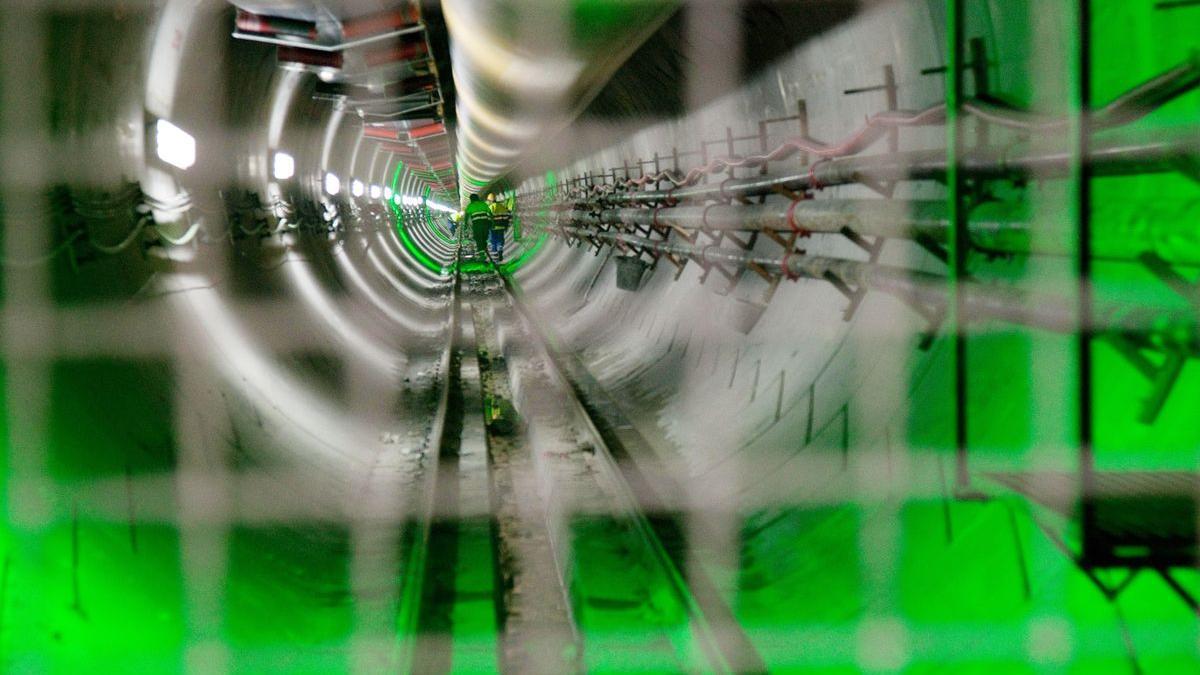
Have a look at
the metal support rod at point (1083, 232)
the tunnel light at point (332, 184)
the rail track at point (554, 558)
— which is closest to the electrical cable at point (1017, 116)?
the metal support rod at point (1083, 232)

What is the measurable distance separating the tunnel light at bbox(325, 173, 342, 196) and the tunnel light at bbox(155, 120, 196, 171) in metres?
5.81

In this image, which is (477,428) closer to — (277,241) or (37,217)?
(277,241)

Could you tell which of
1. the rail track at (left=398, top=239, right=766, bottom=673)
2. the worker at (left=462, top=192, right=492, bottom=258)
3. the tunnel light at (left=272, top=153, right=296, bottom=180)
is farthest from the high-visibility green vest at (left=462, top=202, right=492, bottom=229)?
the rail track at (left=398, top=239, right=766, bottom=673)

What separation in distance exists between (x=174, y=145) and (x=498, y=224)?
2641 cm

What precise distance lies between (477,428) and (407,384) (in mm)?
1345

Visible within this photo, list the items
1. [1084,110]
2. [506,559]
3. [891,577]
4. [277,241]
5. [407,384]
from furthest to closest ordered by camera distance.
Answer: [407,384], [277,241], [506,559], [891,577], [1084,110]

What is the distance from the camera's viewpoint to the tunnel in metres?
2.64

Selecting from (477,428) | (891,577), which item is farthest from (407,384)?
(891,577)

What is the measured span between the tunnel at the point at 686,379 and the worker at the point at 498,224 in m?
21.6

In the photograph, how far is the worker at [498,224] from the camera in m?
29.4

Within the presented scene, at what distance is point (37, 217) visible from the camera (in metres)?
3.05

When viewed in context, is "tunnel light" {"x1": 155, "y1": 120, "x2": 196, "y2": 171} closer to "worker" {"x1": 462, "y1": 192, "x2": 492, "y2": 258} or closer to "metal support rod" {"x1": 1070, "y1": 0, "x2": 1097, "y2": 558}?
"metal support rod" {"x1": 1070, "y1": 0, "x2": 1097, "y2": 558}

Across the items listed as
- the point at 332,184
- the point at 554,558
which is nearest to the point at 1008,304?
the point at 554,558

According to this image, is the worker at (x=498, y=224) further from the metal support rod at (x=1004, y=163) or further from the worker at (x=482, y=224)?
the metal support rod at (x=1004, y=163)
